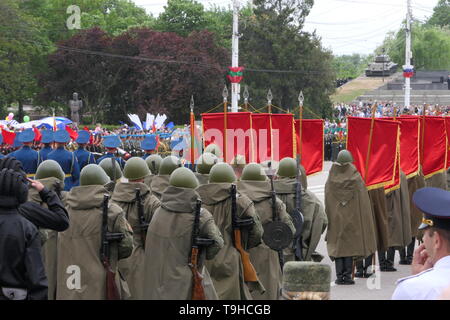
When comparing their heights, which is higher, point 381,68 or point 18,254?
point 381,68

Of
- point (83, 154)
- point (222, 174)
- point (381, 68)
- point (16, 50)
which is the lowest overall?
point (83, 154)

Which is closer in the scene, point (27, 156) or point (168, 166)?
point (168, 166)

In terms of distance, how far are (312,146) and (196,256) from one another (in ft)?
27.1

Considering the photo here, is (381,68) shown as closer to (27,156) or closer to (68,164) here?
(27,156)

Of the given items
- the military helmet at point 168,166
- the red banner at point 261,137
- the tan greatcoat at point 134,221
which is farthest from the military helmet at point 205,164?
the red banner at point 261,137

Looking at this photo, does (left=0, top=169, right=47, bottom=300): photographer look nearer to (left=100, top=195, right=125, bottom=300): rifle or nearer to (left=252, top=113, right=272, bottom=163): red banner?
(left=100, top=195, right=125, bottom=300): rifle

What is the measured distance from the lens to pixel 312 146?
50.1ft

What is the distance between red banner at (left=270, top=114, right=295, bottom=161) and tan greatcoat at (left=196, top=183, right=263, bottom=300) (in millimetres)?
7306

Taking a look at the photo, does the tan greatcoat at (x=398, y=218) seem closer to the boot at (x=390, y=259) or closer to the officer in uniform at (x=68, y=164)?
the boot at (x=390, y=259)

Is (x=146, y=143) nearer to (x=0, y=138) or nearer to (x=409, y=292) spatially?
(x=0, y=138)

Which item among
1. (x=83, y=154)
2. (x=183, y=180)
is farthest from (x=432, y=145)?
(x=183, y=180)

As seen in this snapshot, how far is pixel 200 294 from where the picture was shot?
23.5ft

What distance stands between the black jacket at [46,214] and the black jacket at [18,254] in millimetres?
473
